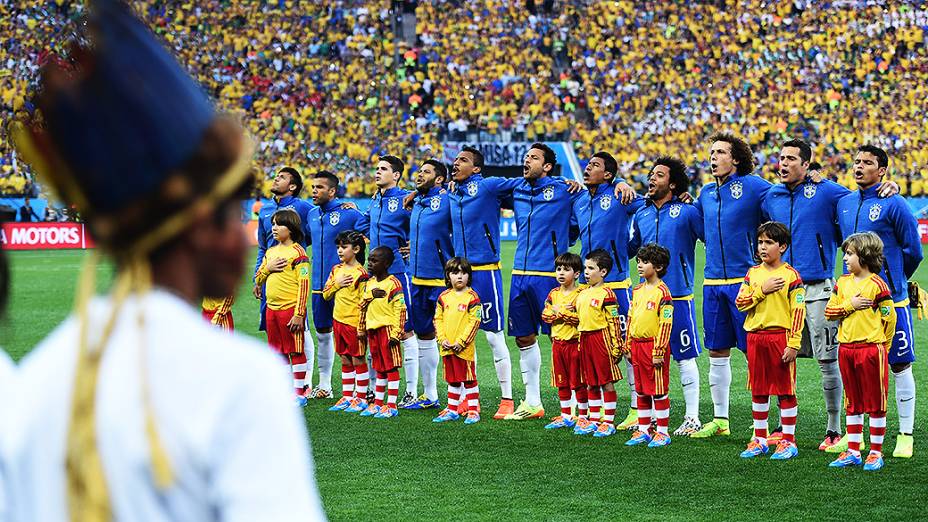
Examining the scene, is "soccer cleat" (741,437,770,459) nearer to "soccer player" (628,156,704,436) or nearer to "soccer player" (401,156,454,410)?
"soccer player" (628,156,704,436)

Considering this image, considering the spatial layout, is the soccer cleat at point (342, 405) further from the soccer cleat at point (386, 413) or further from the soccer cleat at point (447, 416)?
the soccer cleat at point (447, 416)

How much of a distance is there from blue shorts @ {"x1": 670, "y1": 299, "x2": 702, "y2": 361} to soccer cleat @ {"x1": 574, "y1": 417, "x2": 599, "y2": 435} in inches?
31.3

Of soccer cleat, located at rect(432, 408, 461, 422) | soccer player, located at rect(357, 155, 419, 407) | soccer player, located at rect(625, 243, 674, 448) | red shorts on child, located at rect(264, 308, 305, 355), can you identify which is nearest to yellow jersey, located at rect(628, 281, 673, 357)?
soccer player, located at rect(625, 243, 674, 448)

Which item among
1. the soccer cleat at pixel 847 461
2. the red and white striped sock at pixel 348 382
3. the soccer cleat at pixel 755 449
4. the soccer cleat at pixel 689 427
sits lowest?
the soccer cleat at pixel 847 461

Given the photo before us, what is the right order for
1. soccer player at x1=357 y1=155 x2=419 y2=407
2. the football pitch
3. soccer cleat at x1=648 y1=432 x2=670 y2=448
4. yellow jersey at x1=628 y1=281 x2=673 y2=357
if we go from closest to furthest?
the football pitch → yellow jersey at x1=628 y1=281 x2=673 y2=357 → soccer cleat at x1=648 y1=432 x2=670 y2=448 → soccer player at x1=357 y1=155 x2=419 y2=407

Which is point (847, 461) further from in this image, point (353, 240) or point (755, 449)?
point (353, 240)

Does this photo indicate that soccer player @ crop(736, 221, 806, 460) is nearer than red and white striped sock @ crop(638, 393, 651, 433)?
Yes

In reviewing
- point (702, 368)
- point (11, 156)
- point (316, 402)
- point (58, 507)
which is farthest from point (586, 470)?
point (11, 156)

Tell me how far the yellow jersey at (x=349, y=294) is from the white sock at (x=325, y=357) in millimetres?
723

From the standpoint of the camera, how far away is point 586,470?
7848 millimetres

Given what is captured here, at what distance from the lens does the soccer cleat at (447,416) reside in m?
9.80

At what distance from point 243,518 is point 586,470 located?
21.2ft

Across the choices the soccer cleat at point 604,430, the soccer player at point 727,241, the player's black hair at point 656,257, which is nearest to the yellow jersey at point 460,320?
the soccer cleat at point 604,430

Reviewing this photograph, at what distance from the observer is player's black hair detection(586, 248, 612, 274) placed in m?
9.20
